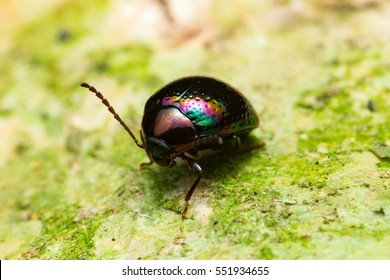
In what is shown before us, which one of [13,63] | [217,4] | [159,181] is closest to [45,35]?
[13,63]

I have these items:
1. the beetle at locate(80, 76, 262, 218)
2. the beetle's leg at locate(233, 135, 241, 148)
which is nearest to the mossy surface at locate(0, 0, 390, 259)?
the beetle's leg at locate(233, 135, 241, 148)

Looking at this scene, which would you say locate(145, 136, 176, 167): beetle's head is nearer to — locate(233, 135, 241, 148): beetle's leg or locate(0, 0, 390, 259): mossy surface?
locate(0, 0, 390, 259): mossy surface

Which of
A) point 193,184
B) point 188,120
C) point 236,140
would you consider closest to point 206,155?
point 236,140

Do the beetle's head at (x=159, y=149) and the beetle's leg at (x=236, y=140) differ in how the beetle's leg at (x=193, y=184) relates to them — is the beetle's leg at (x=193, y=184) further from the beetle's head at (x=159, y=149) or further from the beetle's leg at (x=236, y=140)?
the beetle's leg at (x=236, y=140)

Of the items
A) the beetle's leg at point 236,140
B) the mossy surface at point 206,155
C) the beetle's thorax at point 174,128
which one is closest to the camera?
the mossy surface at point 206,155

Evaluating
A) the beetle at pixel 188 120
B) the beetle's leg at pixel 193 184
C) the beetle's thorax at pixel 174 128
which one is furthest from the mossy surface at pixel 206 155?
the beetle's thorax at pixel 174 128

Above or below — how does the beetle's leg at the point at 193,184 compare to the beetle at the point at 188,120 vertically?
below

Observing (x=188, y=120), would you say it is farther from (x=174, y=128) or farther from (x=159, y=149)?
(x=159, y=149)
